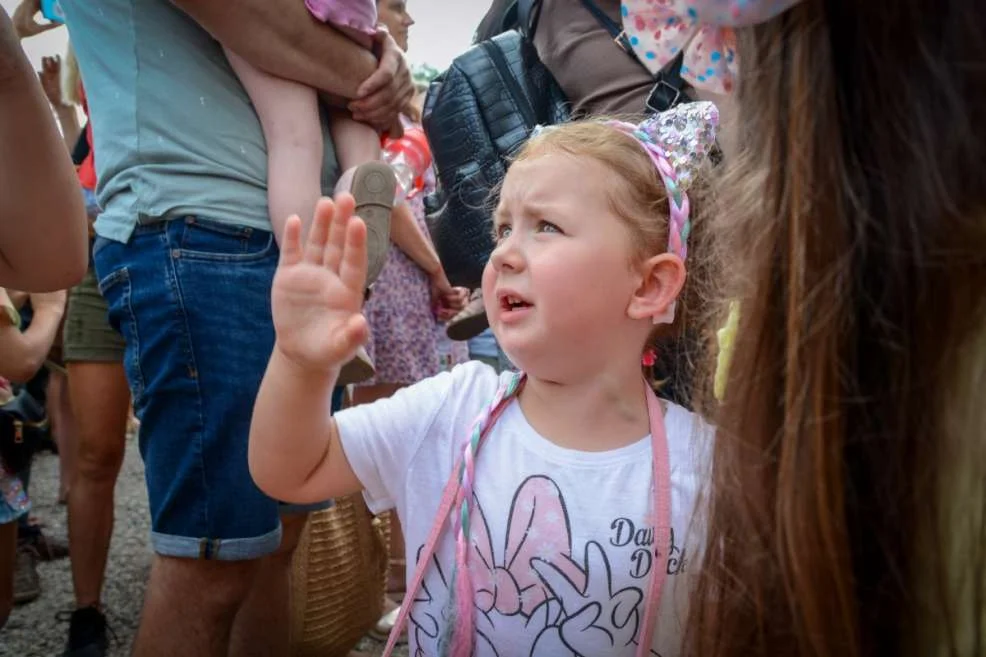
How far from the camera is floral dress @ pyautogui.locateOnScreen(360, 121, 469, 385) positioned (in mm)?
3105

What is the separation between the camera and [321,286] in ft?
3.36

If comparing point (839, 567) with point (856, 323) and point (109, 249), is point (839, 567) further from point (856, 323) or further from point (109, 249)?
point (109, 249)

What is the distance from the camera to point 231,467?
5.14 feet

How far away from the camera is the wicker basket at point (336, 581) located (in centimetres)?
217

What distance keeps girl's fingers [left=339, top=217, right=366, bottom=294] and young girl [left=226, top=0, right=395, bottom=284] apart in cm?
63

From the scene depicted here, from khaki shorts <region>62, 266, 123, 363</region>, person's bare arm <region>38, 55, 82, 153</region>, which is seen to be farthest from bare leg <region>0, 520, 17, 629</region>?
person's bare arm <region>38, 55, 82, 153</region>

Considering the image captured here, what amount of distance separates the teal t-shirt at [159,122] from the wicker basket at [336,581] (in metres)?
0.93

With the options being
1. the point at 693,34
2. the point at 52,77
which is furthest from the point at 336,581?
the point at 52,77

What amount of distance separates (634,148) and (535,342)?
16.2 inches

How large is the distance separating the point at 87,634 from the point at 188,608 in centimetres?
110

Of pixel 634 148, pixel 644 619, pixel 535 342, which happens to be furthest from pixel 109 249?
pixel 644 619

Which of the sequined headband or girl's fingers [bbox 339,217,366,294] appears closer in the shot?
girl's fingers [bbox 339,217,366,294]

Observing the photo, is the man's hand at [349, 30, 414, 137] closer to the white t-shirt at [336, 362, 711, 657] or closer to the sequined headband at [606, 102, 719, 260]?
the sequined headband at [606, 102, 719, 260]

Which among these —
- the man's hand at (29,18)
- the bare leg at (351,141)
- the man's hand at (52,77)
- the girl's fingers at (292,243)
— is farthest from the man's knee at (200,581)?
the man's hand at (52,77)
